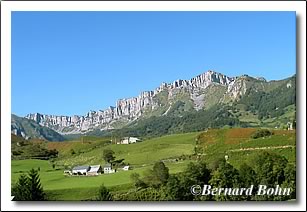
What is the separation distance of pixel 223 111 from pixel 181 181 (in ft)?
2.94

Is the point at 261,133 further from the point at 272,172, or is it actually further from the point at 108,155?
the point at 108,155

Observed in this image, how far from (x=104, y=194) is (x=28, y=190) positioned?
0.83 metres

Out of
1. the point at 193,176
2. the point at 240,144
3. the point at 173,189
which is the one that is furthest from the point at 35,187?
the point at 240,144

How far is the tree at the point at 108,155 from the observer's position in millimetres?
9398

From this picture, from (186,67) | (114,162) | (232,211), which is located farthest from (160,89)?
(232,211)

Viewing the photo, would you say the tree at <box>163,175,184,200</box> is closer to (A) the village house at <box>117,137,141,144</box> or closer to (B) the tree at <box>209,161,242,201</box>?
(B) the tree at <box>209,161,242,201</box>

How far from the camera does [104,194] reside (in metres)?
9.30

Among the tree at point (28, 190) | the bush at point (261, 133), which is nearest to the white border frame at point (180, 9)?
the tree at point (28, 190)

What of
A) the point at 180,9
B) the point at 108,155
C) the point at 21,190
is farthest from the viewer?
the point at 108,155

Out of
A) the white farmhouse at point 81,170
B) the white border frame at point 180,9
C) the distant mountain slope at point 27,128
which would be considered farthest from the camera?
the white farmhouse at point 81,170

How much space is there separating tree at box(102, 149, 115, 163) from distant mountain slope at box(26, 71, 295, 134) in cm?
28

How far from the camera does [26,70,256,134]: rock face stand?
9.30m

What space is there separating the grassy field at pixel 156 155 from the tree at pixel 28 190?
0.07m

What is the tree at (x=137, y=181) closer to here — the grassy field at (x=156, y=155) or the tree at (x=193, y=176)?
the grassy field at (x=156, y=155)
